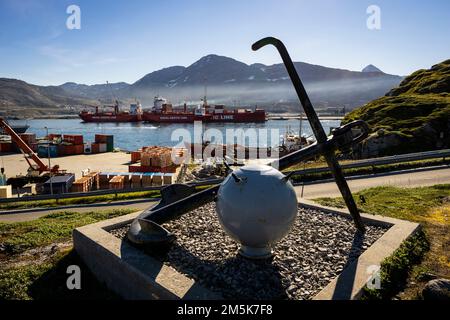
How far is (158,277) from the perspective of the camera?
6672 mm

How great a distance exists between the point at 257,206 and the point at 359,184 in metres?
14.6

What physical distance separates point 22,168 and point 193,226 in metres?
42.3

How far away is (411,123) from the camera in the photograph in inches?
1547

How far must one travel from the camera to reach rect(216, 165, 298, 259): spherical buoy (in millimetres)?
6840

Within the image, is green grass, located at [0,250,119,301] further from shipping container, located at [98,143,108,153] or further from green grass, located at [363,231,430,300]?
shipping container, located at [98,143,108,153]

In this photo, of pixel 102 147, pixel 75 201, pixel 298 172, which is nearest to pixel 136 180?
pixel 75 201

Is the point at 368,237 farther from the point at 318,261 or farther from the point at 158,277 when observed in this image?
the point at 158,277

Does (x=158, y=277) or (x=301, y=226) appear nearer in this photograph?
(x=158, y=277)

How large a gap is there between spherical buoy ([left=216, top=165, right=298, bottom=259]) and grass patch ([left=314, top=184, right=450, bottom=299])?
2140mm

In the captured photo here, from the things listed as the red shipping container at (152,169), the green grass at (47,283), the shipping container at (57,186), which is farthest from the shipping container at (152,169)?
the green grass at (47,283)

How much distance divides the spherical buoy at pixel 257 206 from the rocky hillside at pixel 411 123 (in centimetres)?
3085

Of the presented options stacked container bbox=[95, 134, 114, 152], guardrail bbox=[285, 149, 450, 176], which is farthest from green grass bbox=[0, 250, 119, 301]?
stacked container bbox=[95, 134, 114, 152]

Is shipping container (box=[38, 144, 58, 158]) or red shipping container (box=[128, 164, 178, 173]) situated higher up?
shipping container (box=[38, 144, 58, 158])
